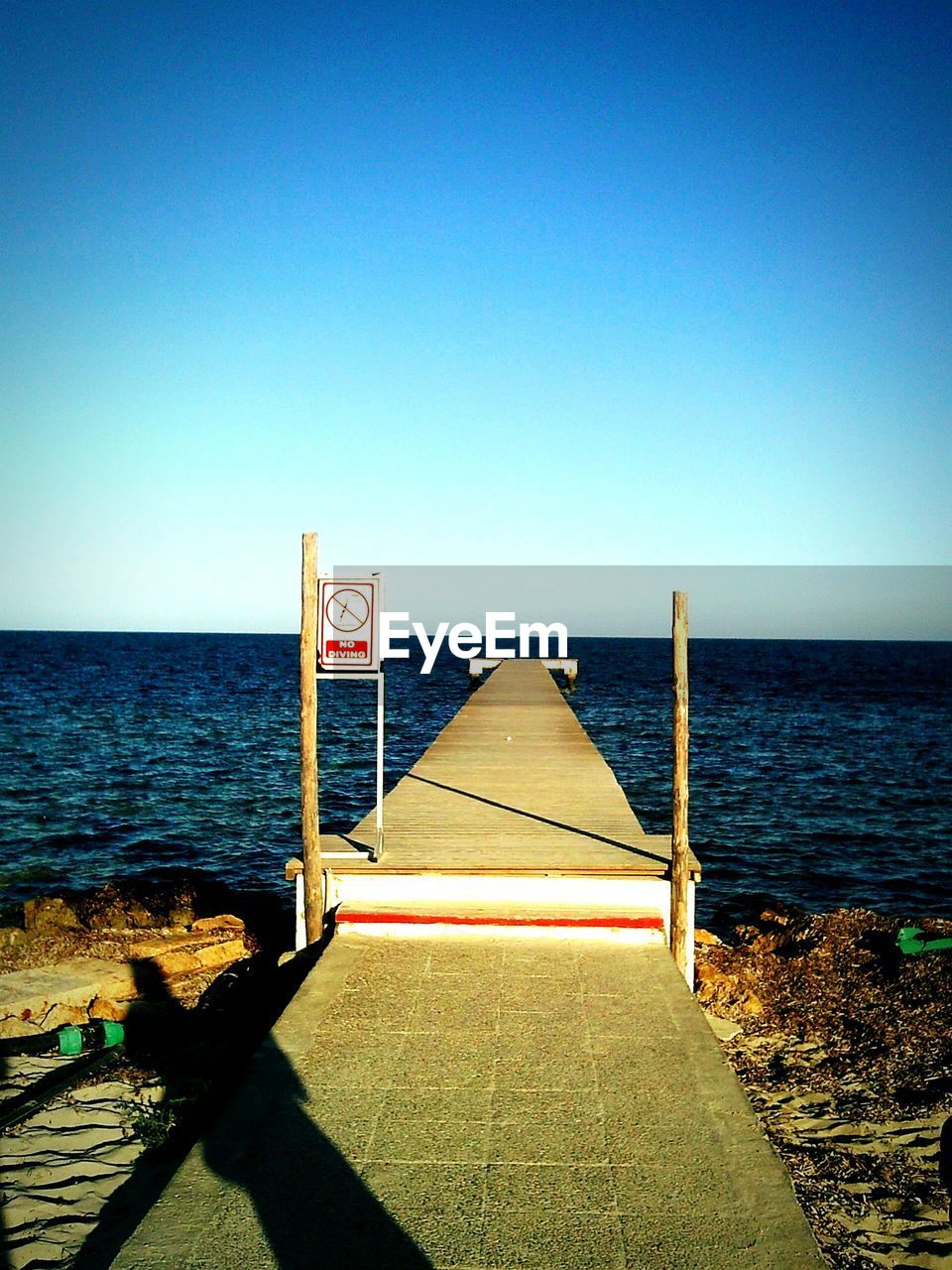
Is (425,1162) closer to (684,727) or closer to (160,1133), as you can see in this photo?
(160,1133)

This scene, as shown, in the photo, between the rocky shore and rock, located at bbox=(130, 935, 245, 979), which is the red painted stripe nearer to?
the rocky shore

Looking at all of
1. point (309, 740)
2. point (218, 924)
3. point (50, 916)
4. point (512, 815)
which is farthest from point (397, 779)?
point (309, 740)

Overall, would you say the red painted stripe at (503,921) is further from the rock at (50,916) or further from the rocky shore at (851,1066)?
the rock at (50,916)

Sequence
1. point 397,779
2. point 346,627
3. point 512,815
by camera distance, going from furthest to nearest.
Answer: point 397,779
point 512,815
point 346,627

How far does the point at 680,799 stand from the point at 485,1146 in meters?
4.14

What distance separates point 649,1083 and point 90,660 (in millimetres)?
80541

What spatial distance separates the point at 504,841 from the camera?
887 centimetres

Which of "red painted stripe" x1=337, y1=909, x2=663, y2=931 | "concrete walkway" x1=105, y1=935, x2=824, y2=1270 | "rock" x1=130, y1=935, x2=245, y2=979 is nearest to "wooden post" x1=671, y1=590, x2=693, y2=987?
"red painted stripe" x1=337, y1=909, x2=663, y2=931

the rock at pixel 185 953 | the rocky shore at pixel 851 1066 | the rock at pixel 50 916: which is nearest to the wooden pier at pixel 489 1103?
the rocky shore at pixel 851 1066

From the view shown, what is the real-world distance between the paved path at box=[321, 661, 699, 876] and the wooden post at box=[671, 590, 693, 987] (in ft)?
0.60

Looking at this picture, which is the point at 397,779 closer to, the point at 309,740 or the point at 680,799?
the point at 309,740

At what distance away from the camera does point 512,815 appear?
10.1 m

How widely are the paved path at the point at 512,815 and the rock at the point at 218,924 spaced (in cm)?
199

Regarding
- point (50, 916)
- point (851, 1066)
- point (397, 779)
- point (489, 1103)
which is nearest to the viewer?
point (489, 1103)
